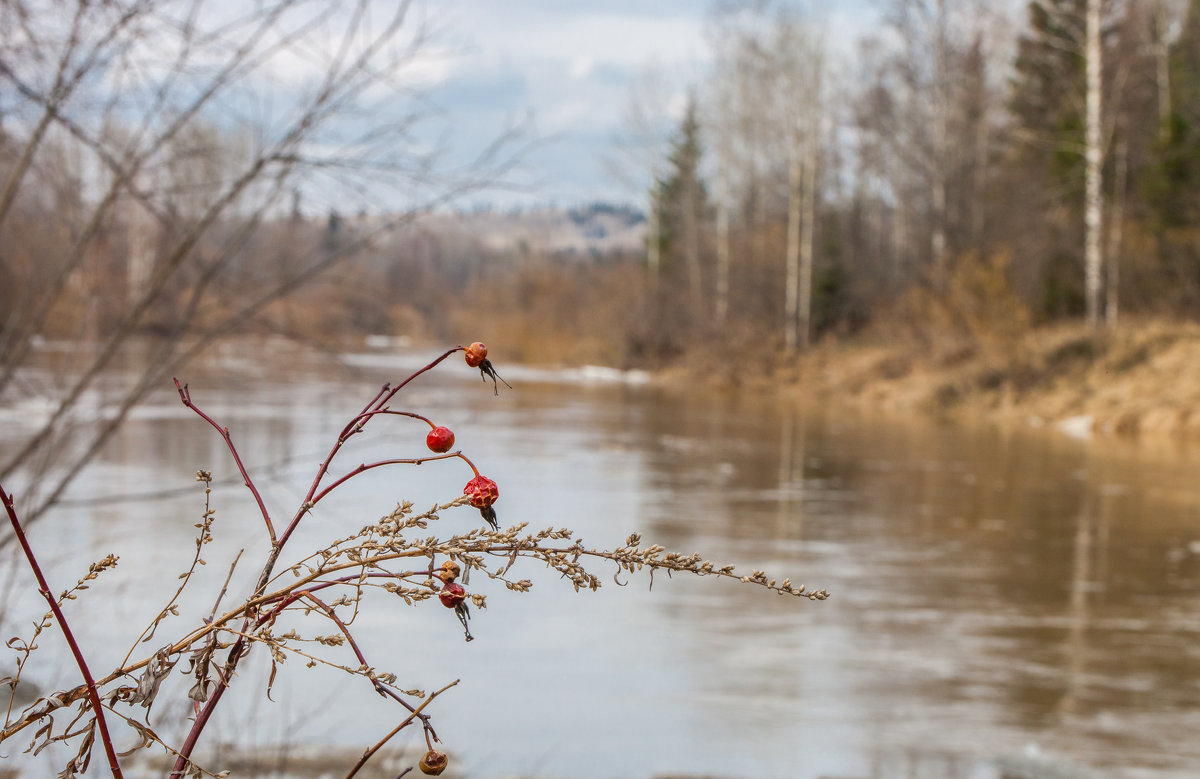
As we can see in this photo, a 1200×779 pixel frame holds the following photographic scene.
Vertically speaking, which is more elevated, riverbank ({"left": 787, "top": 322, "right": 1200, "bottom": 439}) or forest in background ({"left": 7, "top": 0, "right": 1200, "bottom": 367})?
forest in background ({"left": 7, "top": 0, "right": 1200, "bottom": 367})

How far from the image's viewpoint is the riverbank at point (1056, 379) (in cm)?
1989

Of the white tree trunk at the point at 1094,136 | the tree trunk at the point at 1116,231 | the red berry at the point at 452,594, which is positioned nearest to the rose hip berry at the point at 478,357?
the red berry at the point at 452,594

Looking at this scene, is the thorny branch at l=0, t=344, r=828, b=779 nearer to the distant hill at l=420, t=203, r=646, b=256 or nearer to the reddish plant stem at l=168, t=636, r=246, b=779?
the reddish plant stem at l=168, t=636, r=246, b=779

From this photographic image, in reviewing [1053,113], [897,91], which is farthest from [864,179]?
[1053,113]

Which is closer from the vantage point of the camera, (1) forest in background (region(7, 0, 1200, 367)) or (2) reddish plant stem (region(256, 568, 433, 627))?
(2) reddish plant stem (region(256, 568, 433, 627))

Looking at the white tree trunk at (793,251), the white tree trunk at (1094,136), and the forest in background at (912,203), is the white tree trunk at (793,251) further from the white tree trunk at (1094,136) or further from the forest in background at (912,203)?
the white tree trunk at (1094,136)

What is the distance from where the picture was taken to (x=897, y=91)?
38.2 m

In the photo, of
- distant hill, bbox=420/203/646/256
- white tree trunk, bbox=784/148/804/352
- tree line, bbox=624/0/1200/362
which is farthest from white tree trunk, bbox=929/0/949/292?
distant hill, bbox=420/203/646/256

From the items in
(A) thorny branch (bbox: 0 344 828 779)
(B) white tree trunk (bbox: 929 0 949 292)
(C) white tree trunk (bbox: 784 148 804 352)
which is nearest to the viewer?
(A) thorny branch (bbox: 0 344 828 779)

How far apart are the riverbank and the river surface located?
4.85 m

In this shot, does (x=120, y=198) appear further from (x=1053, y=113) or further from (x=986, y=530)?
(x=1053, y=113)

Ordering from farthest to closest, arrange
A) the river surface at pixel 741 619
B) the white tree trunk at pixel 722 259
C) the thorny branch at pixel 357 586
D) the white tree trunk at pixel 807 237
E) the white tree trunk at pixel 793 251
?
the white tree trunk at pixel 722 259 < the white tree trunk at pixel 793 251 < the white tree trunk at pixel 807 237 < the river surface at pixel 741 619 < the thorny branch at pixel 357 586

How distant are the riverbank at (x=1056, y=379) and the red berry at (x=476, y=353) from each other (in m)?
20.1

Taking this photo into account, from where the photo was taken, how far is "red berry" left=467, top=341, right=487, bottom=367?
2.50 ft
